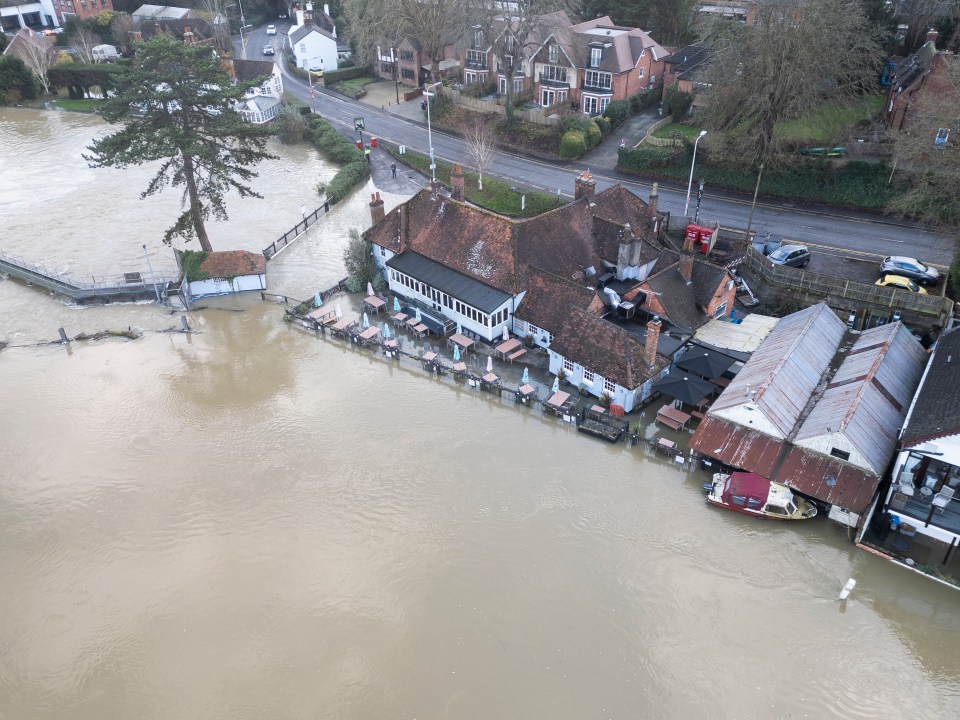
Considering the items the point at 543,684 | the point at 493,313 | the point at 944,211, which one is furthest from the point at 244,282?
the point at 944,211

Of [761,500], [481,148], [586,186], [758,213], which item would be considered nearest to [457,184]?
[586,186]

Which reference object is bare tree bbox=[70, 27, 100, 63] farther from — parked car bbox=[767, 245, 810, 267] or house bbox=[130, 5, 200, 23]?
parked car bbox=[767, 245, 810, 267]

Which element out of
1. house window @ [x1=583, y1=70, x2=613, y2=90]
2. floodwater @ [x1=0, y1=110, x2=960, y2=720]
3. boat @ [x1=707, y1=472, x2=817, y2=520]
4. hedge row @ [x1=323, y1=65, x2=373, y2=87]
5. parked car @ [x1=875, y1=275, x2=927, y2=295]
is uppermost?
house window @ [x1=583, y1=70, x2=613, y2=90]

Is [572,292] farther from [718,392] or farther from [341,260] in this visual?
[341,260]

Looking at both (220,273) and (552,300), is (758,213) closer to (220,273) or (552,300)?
(552,300)

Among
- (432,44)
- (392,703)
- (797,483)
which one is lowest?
(392,703)

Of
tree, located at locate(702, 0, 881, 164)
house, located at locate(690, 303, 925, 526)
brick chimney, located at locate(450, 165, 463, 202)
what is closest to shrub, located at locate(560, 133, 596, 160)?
tree, located at locate(702, 0, 881, 164)
